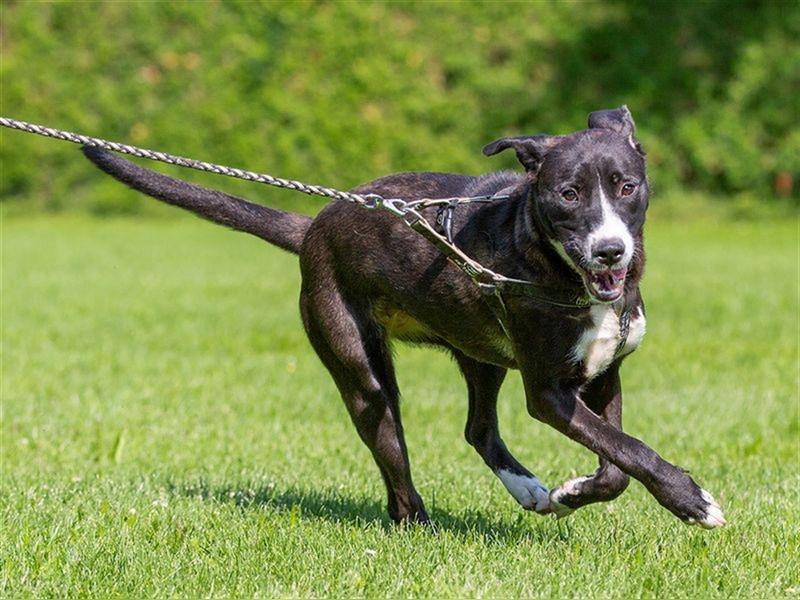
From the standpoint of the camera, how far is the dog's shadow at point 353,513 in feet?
15.8

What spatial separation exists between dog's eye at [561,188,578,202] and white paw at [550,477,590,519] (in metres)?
1.04

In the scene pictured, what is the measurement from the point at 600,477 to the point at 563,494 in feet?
0.61

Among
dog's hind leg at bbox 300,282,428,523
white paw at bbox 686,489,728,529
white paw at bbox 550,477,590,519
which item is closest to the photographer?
white paw at bbox 686,489,728,529

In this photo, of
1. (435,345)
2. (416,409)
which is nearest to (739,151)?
(416,409)

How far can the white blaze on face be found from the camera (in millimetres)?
4234

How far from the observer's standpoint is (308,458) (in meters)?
6.63

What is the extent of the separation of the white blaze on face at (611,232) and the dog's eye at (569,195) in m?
0.11

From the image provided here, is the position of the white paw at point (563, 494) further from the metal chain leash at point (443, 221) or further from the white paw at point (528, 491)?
the metal chain leash at point (443, 221)

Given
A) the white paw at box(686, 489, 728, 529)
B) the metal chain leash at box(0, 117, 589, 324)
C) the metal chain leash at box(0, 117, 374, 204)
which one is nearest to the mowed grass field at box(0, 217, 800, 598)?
the white paw at box(686, 489, 728, 529)

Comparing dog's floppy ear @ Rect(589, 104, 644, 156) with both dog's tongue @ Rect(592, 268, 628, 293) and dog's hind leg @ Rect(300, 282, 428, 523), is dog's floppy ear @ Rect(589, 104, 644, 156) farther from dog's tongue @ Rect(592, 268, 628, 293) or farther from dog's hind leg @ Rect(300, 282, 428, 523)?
dog's hind leg @ Rect(300, 282, 428, 523)

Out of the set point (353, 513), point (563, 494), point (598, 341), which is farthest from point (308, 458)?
point (598, 341)

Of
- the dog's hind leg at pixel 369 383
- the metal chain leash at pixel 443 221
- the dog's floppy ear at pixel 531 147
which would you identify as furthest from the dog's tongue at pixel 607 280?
the dog's hind leg at pixel 369 383

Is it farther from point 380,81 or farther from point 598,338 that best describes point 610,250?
point 380,81

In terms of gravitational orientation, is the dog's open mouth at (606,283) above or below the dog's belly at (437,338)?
above
